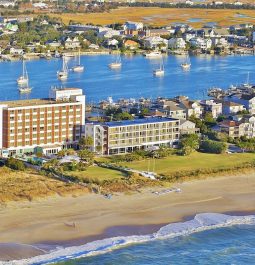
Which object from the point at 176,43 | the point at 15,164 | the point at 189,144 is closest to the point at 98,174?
the point at 15,164

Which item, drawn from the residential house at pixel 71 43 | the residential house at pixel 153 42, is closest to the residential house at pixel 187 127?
the residential house at pixel 71 43

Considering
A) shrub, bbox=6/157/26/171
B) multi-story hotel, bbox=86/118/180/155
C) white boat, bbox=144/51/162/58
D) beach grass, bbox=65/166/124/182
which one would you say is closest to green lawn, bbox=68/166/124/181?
beach grass, bbox=65/166/124/182

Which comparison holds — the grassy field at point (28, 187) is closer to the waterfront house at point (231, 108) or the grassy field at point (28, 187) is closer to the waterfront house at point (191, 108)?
the waterfront house at point (191, 108)

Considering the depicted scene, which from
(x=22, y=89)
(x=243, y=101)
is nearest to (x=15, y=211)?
(x=243, y=101)

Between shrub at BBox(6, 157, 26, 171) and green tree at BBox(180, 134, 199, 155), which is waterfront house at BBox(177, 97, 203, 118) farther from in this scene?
shrub at BBox(6, 157, 26, 171)

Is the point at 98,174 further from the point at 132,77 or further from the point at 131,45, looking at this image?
the point at 131,45

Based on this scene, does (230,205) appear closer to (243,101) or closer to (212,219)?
(212,219)
